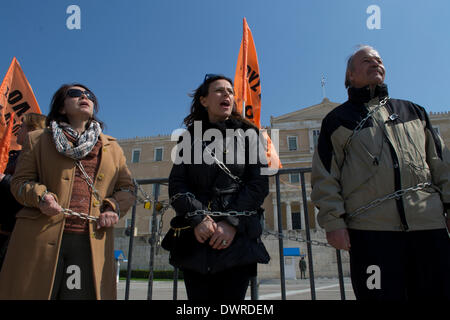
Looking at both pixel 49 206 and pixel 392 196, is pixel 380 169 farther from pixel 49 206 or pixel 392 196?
pixel 49 206

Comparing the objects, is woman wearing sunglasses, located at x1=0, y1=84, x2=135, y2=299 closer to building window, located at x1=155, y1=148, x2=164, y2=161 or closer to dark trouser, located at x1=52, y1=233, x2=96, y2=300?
dark trouser, located at x1=52, y1=233, x2=96, y2=300

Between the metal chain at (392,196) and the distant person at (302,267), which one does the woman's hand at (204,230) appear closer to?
the metal chain at (392,196)

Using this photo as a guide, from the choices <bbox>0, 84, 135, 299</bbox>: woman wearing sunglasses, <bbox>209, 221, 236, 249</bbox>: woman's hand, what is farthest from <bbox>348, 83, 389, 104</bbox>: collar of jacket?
<bbox>0, 84, 135, 299</bbox>: woman wearing sunglasses

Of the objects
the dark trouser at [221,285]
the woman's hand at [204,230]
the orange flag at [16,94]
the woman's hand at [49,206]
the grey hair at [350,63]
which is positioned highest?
the orange flag at [16,94]

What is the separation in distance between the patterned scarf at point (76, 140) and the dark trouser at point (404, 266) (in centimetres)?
217

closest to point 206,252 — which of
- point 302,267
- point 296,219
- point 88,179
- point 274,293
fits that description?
point 88,179

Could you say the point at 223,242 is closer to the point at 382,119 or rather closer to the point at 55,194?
the point at 55,194

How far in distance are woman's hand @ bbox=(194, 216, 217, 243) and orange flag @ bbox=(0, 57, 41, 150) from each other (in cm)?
659

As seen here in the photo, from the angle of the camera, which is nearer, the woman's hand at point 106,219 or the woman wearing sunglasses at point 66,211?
the woman wearing sunglasses at point 66,211

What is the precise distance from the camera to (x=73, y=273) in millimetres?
2295

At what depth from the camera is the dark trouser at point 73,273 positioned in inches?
89.5

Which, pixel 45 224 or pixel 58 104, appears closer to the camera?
pixel 45 224

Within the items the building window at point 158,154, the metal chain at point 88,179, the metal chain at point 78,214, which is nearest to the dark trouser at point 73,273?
the metal chain at point 78,214

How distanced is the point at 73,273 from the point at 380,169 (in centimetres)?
227
